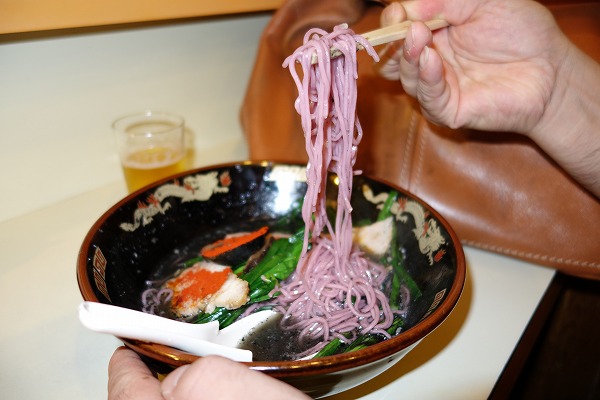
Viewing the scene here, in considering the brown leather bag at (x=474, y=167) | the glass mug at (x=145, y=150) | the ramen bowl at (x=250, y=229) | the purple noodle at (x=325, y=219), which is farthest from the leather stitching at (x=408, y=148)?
the glass mug at (x=145, y=150)

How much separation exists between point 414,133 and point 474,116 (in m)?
0.16

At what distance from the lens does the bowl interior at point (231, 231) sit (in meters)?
0.61

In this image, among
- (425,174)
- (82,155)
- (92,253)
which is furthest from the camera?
(82,155)

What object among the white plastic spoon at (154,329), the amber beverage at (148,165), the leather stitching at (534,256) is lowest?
the leather stitching at (534,256)

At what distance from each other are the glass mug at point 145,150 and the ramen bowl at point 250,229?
0.75ft

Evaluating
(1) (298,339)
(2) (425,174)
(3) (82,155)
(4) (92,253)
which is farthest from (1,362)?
(2) (425,174)

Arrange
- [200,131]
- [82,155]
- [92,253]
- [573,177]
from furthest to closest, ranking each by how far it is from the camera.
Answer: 1. [200,131]
2. [82,155]
3. [573,177]
4. [92,253]

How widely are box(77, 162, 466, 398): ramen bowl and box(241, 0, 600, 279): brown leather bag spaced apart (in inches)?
6.7

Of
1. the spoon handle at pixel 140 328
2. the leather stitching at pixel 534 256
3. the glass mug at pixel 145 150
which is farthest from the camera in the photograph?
the glass mug at pixel 145 150

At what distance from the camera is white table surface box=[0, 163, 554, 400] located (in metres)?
0.73

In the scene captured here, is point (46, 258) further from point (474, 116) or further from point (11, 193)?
point (474, 116)

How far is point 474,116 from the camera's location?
96 centimetres

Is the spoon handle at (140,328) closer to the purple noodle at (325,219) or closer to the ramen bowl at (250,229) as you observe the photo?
the ramen bowl at (250,229)

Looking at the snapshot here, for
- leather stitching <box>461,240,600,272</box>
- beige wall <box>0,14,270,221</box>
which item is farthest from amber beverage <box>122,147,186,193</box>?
leather stitching <box>461,240,600,272</box>
